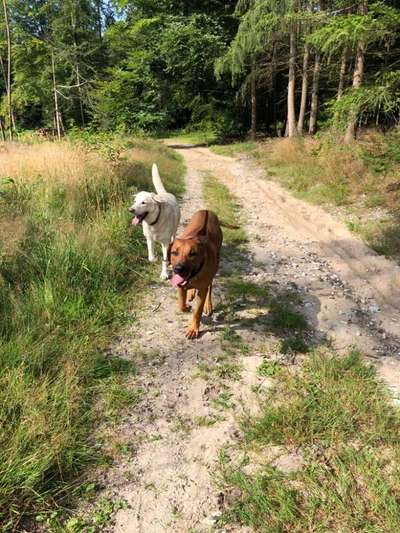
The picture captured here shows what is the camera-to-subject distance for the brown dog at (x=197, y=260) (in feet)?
10.8

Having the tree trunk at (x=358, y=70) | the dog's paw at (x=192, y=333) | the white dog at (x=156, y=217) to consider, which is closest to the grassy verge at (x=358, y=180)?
the tree trunk at (x=358, y=70)

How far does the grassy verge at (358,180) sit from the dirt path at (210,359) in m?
0.62

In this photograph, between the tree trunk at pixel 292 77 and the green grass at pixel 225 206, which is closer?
the green grass at pixel 225 206

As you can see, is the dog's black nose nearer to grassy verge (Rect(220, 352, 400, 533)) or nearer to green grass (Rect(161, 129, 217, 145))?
grassy verge (Rect(220, 352, 400, 533))

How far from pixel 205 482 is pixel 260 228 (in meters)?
5.76

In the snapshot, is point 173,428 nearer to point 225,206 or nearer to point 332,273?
point 332,273

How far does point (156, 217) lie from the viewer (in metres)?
4.99

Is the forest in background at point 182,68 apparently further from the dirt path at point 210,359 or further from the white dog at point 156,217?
the white dog at point 156,217

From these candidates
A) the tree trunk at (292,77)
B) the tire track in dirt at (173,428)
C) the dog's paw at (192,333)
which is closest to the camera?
the tire track in dirt at (173,428)

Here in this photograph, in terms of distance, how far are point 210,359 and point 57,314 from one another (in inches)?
64.2

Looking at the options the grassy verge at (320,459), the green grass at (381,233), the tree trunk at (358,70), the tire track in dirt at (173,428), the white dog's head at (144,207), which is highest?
the tree trunk at (358,70)

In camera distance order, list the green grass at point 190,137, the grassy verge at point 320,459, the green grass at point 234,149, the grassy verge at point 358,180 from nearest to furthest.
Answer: the grassy verge at point 320,459 → the grassy verge at point 358,180 → the green grass at point 234,149 → the green grass at point 190,137

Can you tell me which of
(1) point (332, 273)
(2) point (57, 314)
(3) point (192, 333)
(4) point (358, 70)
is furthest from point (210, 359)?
(4) point (358, 70)

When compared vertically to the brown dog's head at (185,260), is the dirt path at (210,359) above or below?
below
